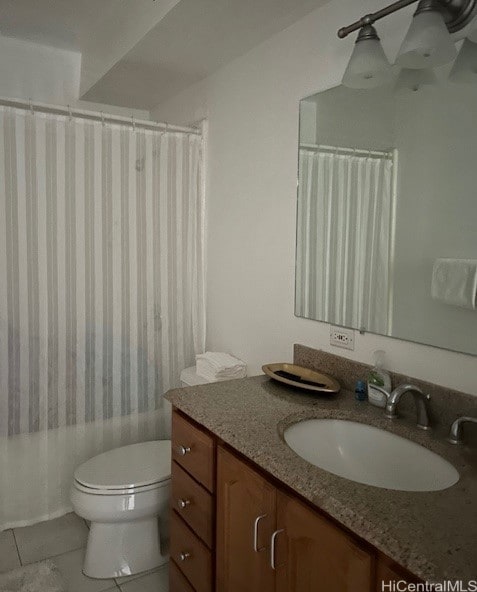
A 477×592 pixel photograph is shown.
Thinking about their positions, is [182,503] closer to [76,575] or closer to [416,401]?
[76,575]

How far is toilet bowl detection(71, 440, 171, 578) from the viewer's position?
1.82 metres

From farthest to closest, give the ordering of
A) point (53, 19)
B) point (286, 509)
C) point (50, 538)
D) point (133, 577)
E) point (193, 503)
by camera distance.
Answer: point (53, 19) < point (50, 538) < point (133, 577) < point (193, 503) < point (286, 509)

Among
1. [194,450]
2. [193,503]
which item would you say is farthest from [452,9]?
[193,503]

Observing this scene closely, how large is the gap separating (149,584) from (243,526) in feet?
3.07

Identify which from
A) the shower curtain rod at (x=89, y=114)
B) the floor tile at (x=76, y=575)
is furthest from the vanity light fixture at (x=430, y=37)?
the floor tile at (x=76, y=575)

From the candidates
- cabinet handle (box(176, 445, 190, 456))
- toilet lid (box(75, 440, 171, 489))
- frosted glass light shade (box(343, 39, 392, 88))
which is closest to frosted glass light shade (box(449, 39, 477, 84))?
frosted glass light shade (box(343, 39, 392, 88))

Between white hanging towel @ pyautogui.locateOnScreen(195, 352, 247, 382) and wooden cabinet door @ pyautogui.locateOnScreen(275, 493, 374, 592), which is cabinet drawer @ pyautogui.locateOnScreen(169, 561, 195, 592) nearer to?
wooden cabinet door @ pyautogui.locateOnScreen(275, 493, 374, 592)

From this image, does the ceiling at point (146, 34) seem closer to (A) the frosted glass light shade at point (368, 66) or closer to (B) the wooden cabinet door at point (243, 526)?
(A) the frosted glass light shade at point (368, 66)

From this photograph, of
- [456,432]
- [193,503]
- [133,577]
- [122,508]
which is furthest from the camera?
[133,577]

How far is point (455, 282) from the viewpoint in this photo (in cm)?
130

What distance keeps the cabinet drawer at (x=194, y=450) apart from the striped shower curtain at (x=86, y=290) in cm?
81

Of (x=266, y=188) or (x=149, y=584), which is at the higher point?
(x=266, y=188)

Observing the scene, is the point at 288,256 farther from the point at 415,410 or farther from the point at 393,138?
the point at 415,410

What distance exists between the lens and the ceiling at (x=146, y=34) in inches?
68.3
